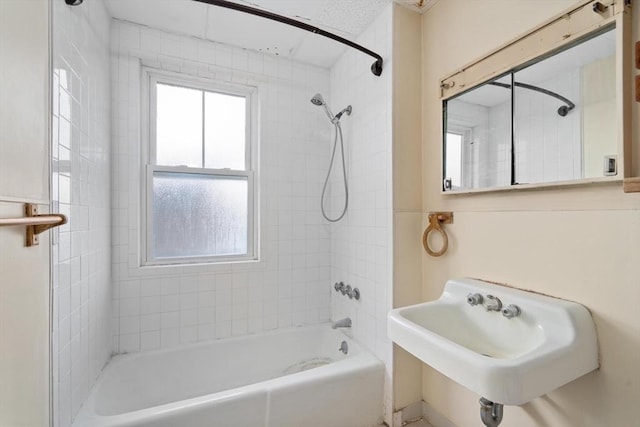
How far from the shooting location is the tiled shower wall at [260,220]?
1.76m

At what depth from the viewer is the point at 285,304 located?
2.17m

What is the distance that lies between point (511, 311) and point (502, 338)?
0.49 ft

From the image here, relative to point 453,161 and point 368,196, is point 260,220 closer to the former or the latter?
point 368,196

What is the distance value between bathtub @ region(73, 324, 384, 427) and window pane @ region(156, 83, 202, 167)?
1320 mm

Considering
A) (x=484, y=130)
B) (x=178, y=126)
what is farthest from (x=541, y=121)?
(x=178, y=126)

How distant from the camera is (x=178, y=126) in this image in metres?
1.98

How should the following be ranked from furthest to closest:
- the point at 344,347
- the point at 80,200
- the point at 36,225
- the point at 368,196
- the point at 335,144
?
the point at 335,144 → the point at 344,347 → the point at 368,196 → the point at 80,200 → the point at 36,225

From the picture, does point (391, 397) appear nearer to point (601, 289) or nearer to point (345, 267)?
point (345, 267)

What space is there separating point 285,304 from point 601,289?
1.80 meters

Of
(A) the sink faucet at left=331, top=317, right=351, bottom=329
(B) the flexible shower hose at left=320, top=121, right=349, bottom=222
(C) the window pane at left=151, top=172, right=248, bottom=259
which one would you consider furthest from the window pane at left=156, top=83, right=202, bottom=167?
(A) the sink faucet at left=331, top=317, right=351, bottom=329

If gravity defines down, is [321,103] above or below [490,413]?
above

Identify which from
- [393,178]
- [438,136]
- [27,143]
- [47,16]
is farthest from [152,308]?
[438,136]

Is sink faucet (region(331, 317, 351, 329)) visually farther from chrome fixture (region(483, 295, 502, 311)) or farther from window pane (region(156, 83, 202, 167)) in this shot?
window pane (region(156, 83, 202, 167))

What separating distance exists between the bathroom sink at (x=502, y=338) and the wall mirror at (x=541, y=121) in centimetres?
48
